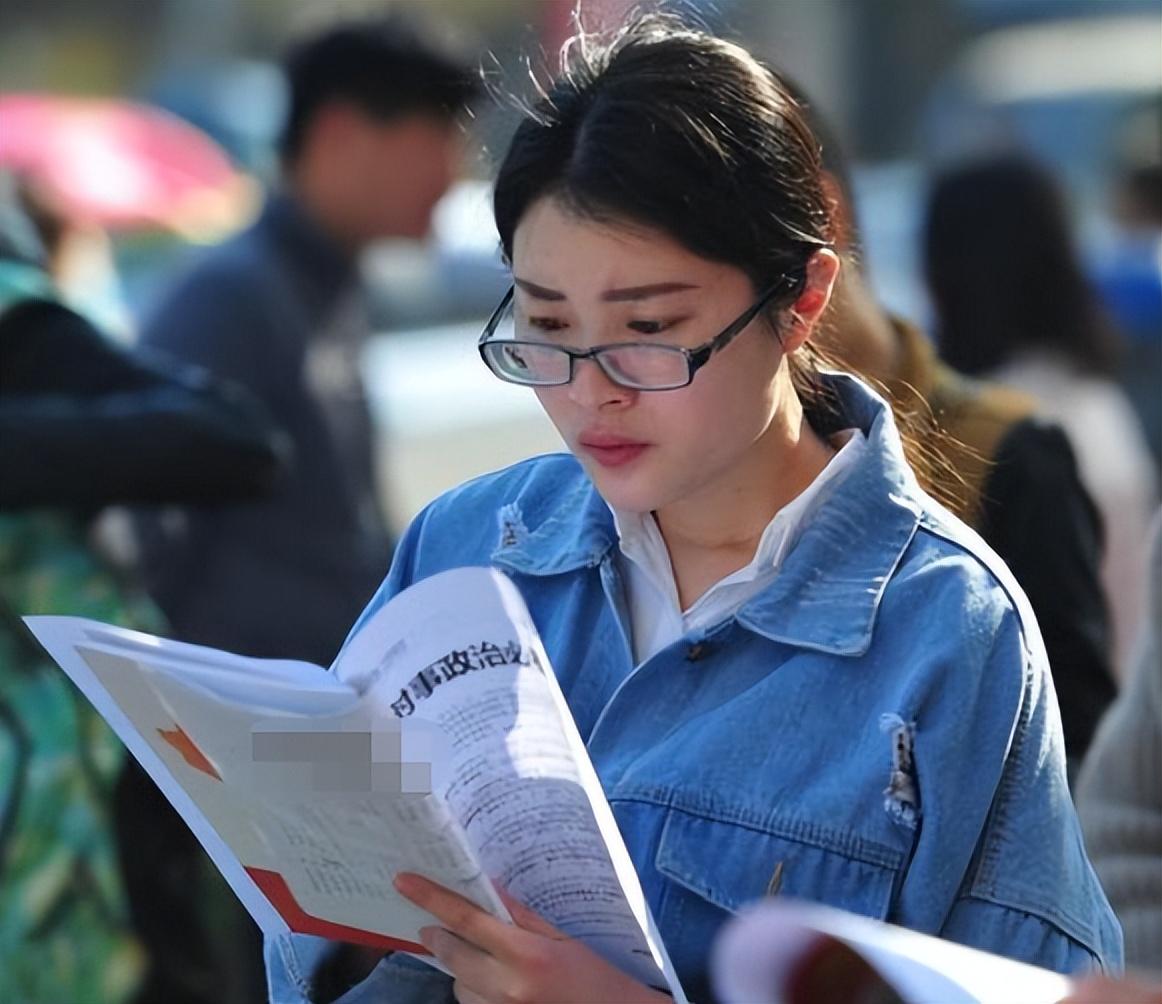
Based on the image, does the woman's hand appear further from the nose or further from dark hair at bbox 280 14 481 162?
dark hair at bbox 280 14 481 162

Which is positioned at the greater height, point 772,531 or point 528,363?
point 528,363

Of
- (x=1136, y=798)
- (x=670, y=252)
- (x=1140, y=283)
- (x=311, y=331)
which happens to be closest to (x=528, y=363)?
(x=670, y=252)

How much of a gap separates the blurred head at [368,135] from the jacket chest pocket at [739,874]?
271 centimetres

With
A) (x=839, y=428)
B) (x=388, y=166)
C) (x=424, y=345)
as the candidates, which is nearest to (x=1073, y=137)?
(x=424, y=345)

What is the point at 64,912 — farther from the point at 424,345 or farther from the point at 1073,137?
the point at 1073,137

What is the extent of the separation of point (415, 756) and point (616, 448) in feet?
1.10

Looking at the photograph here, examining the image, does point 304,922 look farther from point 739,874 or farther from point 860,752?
point 860,752

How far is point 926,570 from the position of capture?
1748 mm

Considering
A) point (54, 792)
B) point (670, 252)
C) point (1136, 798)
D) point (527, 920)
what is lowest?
point (54, 792)

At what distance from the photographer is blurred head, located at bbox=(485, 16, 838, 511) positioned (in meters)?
1.77

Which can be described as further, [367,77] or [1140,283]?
[1140,283]

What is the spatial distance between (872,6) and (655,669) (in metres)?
16.0

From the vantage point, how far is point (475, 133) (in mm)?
2129

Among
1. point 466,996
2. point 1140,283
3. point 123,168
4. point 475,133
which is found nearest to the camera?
point 466,996
